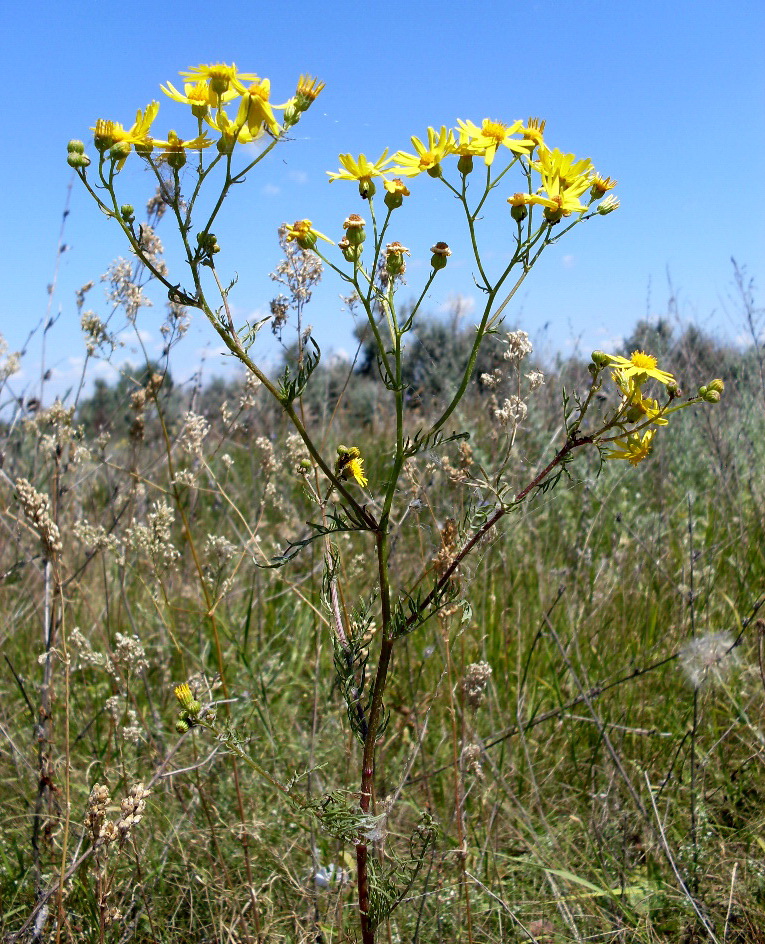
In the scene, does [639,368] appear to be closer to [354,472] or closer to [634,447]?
[634,447]

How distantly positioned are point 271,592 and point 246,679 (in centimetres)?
70

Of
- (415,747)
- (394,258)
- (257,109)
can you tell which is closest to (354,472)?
(394,258)

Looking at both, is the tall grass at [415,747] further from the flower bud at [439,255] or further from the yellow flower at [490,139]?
the yellow flower at [490,139]

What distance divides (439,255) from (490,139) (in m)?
0.19

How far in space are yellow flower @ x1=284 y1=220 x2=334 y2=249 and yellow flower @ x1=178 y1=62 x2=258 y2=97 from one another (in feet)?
0.63

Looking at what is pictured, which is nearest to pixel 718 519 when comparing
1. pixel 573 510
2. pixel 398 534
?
pixel 573 510

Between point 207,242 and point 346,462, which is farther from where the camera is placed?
point 346,462

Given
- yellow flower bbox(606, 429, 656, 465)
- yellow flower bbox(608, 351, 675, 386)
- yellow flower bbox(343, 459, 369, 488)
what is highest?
yellow flower bbox(608, 351, 675, 386)

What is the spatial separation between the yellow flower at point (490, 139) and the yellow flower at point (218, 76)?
1.06 ft

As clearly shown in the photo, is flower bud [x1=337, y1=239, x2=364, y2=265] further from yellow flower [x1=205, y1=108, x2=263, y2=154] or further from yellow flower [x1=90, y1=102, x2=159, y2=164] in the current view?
yellow flower [x1=90, y1=102, x2=159, y2=164]

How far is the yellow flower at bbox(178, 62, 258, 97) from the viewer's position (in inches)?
38.7

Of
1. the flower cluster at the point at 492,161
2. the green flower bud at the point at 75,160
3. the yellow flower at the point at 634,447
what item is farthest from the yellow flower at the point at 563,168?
the green flower bud at the point at 75,160

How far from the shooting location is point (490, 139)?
1108 mm

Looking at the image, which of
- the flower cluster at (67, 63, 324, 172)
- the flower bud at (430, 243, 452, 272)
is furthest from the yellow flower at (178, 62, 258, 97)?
the flower bud at (430, 243, 452, 272)
